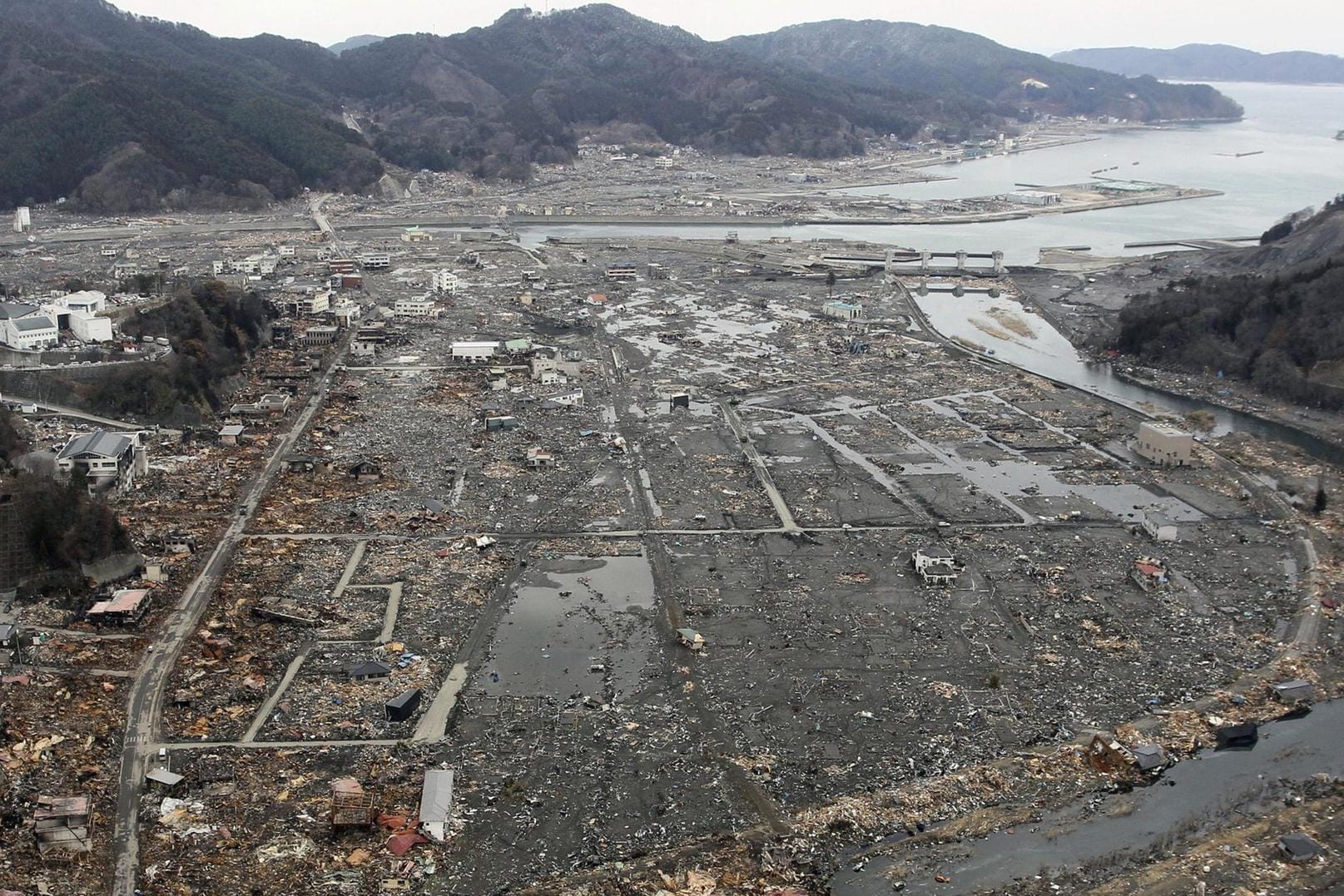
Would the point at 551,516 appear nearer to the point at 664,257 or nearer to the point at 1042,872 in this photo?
the point at 1042,872

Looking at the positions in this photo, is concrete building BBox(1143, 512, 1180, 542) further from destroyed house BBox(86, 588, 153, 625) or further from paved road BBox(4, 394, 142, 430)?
paved road BBox(4, 394, 142, 430)

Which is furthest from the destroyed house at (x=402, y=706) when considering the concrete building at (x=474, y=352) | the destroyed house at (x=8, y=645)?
the concrete building at (x=474, y=352)

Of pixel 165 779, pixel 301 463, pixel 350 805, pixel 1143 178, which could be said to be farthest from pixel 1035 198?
pixel 165 779

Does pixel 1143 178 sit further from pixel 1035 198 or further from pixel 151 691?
pixel 151 691

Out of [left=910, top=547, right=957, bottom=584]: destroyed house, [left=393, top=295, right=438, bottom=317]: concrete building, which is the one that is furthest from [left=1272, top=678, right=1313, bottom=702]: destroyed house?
[left=393, top=295, right=438, bottom=317]: concrete building

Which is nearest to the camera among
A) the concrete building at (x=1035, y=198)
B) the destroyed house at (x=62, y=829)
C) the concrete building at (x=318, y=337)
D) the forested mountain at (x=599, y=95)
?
the destroyed house at (x=62, y=829)

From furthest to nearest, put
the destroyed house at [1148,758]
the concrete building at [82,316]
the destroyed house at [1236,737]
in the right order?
1. the concrete building at [82,316]
2. the destroyed house at [1236,737]
3. the destroyed house at [1148,758]

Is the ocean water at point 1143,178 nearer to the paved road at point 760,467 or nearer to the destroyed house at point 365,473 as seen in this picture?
the paved road at point 760,467
